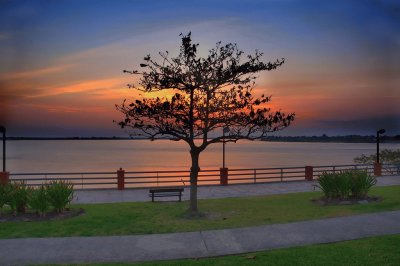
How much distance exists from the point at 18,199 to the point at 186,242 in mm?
7211

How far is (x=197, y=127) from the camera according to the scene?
16.8m

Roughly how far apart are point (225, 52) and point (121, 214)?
7.29 m

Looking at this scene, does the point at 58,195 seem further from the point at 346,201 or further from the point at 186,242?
the point at 346,201

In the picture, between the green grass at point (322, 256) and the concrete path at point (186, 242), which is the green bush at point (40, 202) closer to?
the concrete path at point (186, 242)

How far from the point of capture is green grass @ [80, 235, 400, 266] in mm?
9101

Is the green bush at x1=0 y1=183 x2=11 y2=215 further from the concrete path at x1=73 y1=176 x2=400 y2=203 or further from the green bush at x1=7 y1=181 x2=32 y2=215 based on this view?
the concrete path at x1=73 y1=176 x2=400 y2=203

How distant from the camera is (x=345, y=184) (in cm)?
1686

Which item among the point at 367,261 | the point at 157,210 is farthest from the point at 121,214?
the point at 367,261

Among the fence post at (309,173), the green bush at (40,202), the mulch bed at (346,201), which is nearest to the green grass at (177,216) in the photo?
the mulch bed at (346,201)

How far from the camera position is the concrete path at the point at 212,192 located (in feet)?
69.5

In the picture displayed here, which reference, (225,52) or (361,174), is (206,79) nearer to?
(225,52)

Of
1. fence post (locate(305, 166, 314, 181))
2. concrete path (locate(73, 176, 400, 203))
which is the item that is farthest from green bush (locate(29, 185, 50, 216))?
fence post (locate(305, 166, 314, 181))

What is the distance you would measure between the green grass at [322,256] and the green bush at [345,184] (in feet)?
21.3

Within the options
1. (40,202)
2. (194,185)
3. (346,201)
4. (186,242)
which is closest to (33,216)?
(40,202)
